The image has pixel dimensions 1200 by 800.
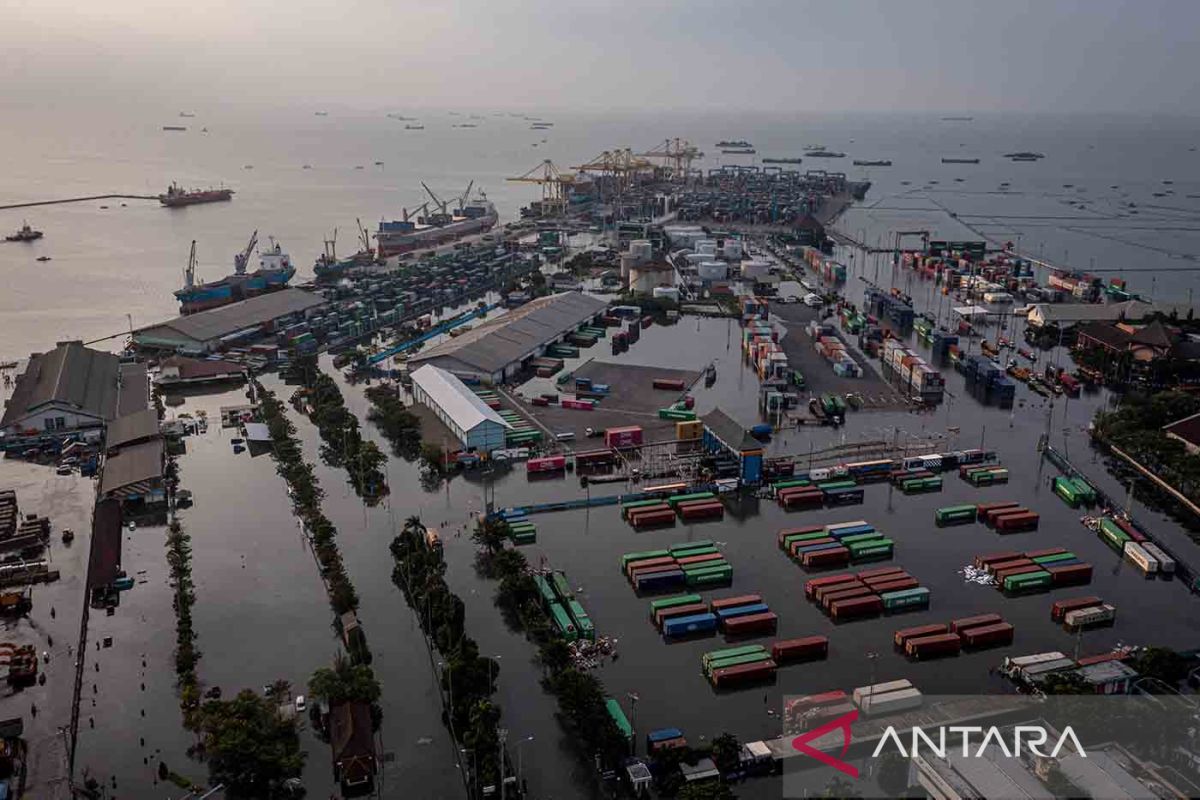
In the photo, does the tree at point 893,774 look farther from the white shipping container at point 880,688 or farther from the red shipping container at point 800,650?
the red shipping container at point 800,650

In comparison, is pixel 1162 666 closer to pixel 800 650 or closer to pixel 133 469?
pixel 800 650

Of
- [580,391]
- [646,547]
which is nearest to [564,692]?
[646,547]

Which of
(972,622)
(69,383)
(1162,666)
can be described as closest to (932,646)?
(972,622)

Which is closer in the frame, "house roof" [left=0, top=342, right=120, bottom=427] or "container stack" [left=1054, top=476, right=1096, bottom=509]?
"container stack" [left=1054, top=476, right=1096, bottom=509]

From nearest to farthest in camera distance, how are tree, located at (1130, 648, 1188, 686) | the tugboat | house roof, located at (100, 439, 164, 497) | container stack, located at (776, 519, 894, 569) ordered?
1. tree, located at (1130, 648, 1188, 686)
2. container stack, located at (776, 519, 894, 569)
3. house roof, located at (100, 439, 164, 497)
4. the tugboat

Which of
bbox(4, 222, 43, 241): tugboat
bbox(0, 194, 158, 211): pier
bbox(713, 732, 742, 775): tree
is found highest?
bbox(0, 194, 158, 211): pier

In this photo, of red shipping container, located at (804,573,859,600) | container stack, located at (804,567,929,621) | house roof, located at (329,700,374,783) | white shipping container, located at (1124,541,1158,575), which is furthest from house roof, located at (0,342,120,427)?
white shipping container, located at (1124,541,1158,575)

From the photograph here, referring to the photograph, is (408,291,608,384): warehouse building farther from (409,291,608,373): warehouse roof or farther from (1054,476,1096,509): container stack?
(1054,476,1096,509): container stack
